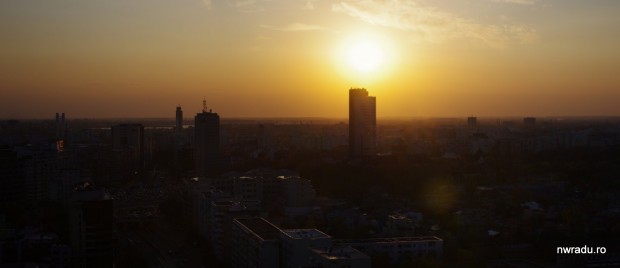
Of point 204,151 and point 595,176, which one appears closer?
point 595,176

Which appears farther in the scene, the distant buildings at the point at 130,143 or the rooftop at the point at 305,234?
the distant buildings at the point at 130,143

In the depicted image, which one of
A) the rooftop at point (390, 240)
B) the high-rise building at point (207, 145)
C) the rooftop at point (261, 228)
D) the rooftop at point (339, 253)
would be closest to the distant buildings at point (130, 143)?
the high-rise building at point (207, 145)

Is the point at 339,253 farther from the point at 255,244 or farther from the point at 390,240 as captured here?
the point at 390,240

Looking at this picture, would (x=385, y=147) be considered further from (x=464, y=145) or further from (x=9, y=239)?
(x=9, y=239)

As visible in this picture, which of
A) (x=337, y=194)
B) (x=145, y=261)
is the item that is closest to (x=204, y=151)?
(x=337, y=194)

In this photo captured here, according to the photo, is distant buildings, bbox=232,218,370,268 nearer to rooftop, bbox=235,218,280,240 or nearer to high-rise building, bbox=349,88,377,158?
rooftop, bbox=235,218,280,240

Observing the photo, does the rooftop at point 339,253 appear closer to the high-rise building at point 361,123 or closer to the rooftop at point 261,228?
the rooftop at point 261,228
